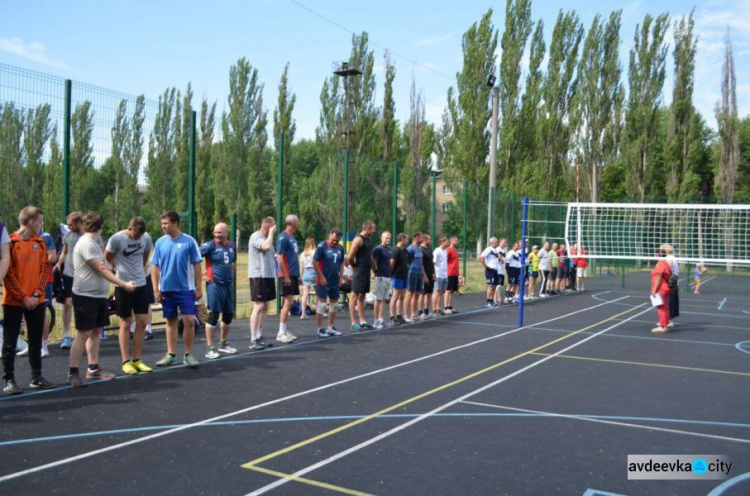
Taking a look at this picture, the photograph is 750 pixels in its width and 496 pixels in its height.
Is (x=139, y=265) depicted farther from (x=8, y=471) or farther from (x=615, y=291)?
(x=615, y=291)

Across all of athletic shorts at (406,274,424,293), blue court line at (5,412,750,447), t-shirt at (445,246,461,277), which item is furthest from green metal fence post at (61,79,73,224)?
t-shirt at (445,246,461,277)

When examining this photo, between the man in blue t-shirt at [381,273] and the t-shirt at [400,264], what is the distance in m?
0.25

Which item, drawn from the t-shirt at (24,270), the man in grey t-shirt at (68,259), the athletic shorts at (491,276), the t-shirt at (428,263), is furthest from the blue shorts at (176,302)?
the athletic shorts at (491,276)

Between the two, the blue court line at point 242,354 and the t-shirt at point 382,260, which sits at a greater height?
the t-shirt at point 382,260

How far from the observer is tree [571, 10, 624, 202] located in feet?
119

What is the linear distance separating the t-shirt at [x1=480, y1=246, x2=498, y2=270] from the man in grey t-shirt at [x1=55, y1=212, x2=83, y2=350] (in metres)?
10.4

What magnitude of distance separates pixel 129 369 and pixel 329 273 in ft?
12.9

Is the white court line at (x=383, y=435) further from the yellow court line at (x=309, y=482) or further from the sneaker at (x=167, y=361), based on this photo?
the sneaker at (x=167, y=361)

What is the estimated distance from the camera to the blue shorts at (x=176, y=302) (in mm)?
7680

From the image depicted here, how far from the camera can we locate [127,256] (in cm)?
743

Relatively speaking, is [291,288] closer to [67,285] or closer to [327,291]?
[327,291]

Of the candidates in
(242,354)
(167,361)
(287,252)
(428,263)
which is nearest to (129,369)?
(167,361)

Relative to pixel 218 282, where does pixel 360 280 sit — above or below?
below

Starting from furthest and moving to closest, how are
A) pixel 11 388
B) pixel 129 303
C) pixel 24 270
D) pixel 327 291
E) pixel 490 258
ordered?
pixel 490 258
pixel 327 291
pixel 129 303
pixel 24 270
pixel 11 388
